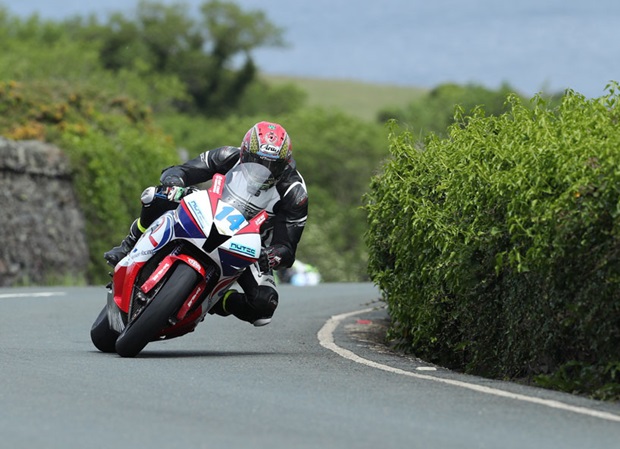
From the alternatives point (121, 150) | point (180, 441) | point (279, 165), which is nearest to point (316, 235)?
point (121, 150)

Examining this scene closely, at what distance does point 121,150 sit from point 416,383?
20.0 meters

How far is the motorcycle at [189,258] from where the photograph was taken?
9984 mm

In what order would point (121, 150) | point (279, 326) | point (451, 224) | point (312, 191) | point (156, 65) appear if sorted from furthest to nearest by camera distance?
point (156, 65)
point (312, 191)
point (121, 150)
point (279, 326)
point (451, 224)

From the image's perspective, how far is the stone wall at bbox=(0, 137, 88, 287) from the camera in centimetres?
2464

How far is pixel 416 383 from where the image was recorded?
347 inches

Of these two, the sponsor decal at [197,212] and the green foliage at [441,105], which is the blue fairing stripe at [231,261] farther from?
the green foliage at [441,105]

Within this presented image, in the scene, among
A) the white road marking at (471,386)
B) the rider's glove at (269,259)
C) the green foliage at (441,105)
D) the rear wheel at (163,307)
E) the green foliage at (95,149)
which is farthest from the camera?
the green foliage at (441,105)

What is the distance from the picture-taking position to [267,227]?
1090 cm

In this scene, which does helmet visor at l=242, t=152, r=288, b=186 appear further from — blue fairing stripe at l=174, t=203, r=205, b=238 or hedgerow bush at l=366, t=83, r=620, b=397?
hedgerow bush at l=366, t=83, r=620, b=397

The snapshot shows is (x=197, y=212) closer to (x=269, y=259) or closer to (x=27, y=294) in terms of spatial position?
(x=269, y=259)

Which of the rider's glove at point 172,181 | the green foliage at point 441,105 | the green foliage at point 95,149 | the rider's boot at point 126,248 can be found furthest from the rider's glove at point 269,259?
the green foliage at point 441,105

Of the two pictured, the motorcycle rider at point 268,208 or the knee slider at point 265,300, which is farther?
the knee slider at point 265,300

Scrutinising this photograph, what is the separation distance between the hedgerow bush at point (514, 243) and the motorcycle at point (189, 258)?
57.0 inches

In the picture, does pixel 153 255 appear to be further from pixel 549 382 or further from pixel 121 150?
pixel 121 150
